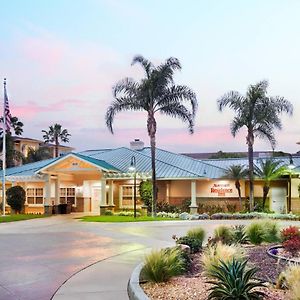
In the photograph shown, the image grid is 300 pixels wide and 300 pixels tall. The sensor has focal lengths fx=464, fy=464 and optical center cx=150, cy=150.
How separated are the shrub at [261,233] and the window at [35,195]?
26582 mm

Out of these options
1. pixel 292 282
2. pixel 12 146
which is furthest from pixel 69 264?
pixel 12 146

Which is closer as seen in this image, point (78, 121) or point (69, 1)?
point (69, 1)

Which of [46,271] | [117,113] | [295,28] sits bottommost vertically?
[46,271]

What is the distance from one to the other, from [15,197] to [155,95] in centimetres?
1290

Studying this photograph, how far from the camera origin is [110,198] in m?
34.3

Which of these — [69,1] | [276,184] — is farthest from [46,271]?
[276,184]

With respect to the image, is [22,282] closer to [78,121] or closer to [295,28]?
[295,28]

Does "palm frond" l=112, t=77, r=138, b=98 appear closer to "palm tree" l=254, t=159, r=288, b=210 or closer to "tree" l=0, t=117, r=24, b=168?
"palm tree" l=254, t=159, r=288, b=210

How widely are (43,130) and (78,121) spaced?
1973cm

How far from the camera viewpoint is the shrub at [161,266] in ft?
26.2

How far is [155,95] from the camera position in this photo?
3016 centimetres

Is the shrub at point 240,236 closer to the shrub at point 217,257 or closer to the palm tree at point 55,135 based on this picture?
the shrub at point 217,257

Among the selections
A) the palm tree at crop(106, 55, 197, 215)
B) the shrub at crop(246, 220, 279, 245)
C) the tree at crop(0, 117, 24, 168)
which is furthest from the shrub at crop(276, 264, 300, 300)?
the tree at crop(0, 117, 24, 168)

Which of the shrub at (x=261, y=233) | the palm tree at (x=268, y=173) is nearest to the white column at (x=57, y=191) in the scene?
the palm tree at (x=268, y=173)
